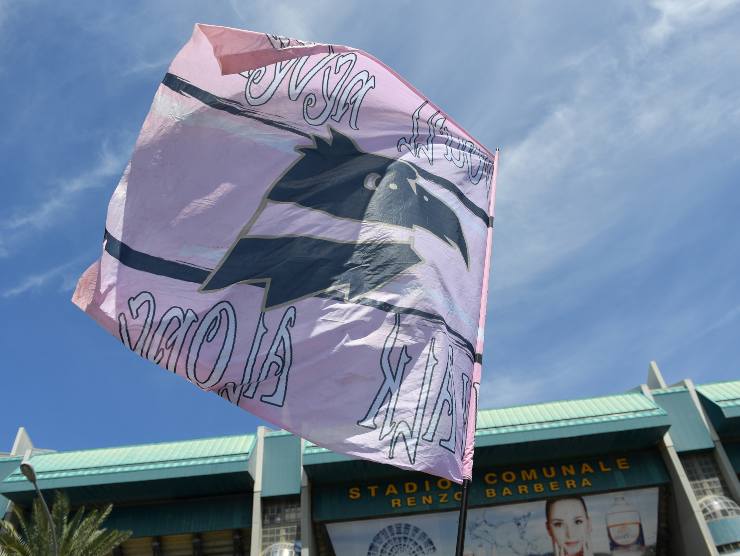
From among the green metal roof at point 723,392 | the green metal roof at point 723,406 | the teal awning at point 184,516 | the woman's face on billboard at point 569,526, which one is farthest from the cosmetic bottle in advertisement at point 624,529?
the teal awning at point 184,516

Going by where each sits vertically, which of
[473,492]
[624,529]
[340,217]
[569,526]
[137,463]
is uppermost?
[137,463]

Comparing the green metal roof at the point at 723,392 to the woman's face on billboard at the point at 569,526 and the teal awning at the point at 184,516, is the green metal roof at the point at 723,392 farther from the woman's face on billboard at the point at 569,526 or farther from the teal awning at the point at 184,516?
the teal awning at the point at 184,516

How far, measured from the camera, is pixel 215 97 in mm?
9766

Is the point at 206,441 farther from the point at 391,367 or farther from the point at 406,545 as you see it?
the point at 391,367

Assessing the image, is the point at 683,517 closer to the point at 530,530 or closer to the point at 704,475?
the point at 704,475

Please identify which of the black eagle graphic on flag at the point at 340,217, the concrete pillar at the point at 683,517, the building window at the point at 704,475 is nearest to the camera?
the black eagle graphic on flag at the point at 340,217

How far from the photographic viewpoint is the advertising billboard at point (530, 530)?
23.8m

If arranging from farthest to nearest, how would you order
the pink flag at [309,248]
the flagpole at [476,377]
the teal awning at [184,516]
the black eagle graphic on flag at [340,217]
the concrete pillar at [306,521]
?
the teal awning at [184,516], the concrete pillar at [306,521], the black eagle graphic on flag at [340,217], the pink flag at [309,248], the flagpole at [476,377]

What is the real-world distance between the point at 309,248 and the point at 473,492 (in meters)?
18.7

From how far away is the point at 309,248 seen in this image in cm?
905

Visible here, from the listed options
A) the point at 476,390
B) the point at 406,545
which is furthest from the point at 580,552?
the point at 476,390

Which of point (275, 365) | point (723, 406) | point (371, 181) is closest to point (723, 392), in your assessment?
point (723, 406)

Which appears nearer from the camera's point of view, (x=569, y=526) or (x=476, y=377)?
(x=476, y=377)

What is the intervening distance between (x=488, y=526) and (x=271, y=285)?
63.2 feet
